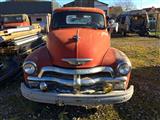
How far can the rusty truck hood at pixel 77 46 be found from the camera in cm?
588

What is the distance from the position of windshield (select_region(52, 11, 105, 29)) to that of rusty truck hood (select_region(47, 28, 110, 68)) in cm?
52

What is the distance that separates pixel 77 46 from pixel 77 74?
0.61 metres

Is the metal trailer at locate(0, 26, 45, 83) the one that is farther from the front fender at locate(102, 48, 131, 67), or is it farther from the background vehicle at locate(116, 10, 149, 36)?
the background vehicle at locate(116, 10, 149, 36)

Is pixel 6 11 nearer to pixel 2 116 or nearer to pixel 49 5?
pixel 49 5

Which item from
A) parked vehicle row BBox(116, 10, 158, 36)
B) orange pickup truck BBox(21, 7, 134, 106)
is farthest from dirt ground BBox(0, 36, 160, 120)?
parked vehicle row BBox(116, 10, 158, 36)

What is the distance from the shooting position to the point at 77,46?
6.03 meters

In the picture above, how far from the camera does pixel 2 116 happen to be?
6312 millimetres

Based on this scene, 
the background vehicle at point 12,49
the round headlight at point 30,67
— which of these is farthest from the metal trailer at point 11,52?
the round headlight at point 30,67

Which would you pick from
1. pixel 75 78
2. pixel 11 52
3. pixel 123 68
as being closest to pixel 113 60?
pixel 123 68

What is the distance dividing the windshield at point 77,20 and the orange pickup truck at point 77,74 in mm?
1155

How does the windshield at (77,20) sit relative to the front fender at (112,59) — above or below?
above

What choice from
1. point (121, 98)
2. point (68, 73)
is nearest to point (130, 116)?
point (121, 98)

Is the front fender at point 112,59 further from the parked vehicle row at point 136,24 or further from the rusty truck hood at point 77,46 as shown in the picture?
the parked vehicle row at point 136,24

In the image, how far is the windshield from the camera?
296 inches
